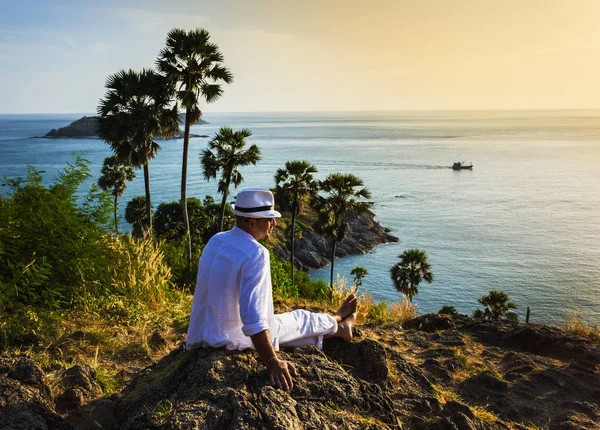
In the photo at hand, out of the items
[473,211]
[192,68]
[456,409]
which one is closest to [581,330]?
[456,409]

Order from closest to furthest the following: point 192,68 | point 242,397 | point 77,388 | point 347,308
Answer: point 242,397
point 77,388
point 347,308
point 192,68

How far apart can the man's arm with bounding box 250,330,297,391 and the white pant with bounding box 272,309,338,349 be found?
1.72 ft

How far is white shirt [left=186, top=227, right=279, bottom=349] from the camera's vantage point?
3.40 metres

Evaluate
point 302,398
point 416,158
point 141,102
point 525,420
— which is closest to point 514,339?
point 525,420

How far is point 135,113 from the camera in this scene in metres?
26.5

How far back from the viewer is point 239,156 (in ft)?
103

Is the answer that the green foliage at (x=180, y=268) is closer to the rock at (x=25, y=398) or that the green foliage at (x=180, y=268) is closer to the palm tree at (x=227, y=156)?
the rock at (x=25, y=398)

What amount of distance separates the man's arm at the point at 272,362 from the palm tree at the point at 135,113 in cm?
2429

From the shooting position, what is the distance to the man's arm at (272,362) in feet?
11.0

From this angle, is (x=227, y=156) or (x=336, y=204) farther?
(x=336, y=204)

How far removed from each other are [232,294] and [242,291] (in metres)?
0.22

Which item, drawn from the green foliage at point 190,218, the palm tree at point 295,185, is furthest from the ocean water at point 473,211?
the green foliage at point 190,218

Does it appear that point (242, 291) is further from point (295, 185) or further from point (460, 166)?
point (460, 166)

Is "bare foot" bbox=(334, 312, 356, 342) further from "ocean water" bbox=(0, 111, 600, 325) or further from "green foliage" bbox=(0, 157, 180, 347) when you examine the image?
"ocean water" bbox=(0, 111, 600, 325)
